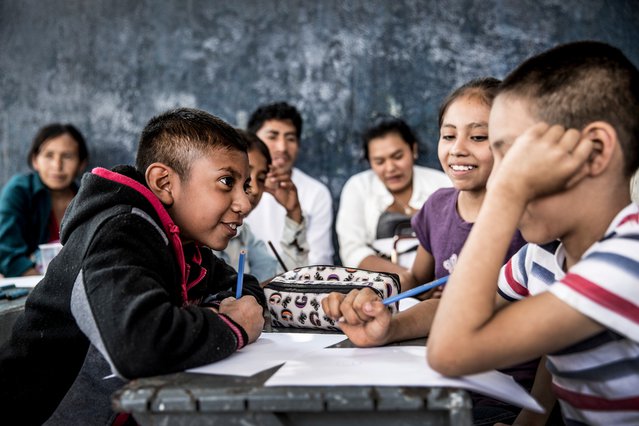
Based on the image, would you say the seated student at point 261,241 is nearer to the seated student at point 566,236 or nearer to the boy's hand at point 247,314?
the boy's hand at point 247,314

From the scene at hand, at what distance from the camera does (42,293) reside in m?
1.22

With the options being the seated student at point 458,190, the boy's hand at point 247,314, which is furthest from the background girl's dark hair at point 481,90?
the boy's hand at point 247,314

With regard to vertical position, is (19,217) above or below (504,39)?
below

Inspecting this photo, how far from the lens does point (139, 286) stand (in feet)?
3.17

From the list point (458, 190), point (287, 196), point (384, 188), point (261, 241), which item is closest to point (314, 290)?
point (458, 190)

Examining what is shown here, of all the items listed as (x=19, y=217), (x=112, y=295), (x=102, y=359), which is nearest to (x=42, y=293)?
(x=102, y=359)

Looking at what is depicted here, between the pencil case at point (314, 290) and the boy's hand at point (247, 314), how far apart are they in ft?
0.58

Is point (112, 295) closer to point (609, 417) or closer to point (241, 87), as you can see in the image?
point (609, 417)

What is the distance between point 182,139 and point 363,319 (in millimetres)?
625

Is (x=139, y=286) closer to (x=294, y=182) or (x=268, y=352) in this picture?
(x=268, y=352)

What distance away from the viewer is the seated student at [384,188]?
3551 millimetres

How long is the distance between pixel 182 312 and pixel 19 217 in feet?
10.3

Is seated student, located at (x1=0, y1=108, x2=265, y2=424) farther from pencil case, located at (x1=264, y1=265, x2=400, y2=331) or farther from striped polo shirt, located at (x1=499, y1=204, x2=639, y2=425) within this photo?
striped polo shirt, located at (x1=499, y1=204, x2=639, y2=425)

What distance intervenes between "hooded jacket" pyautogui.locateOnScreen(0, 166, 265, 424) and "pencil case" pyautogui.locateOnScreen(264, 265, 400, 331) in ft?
0.25
